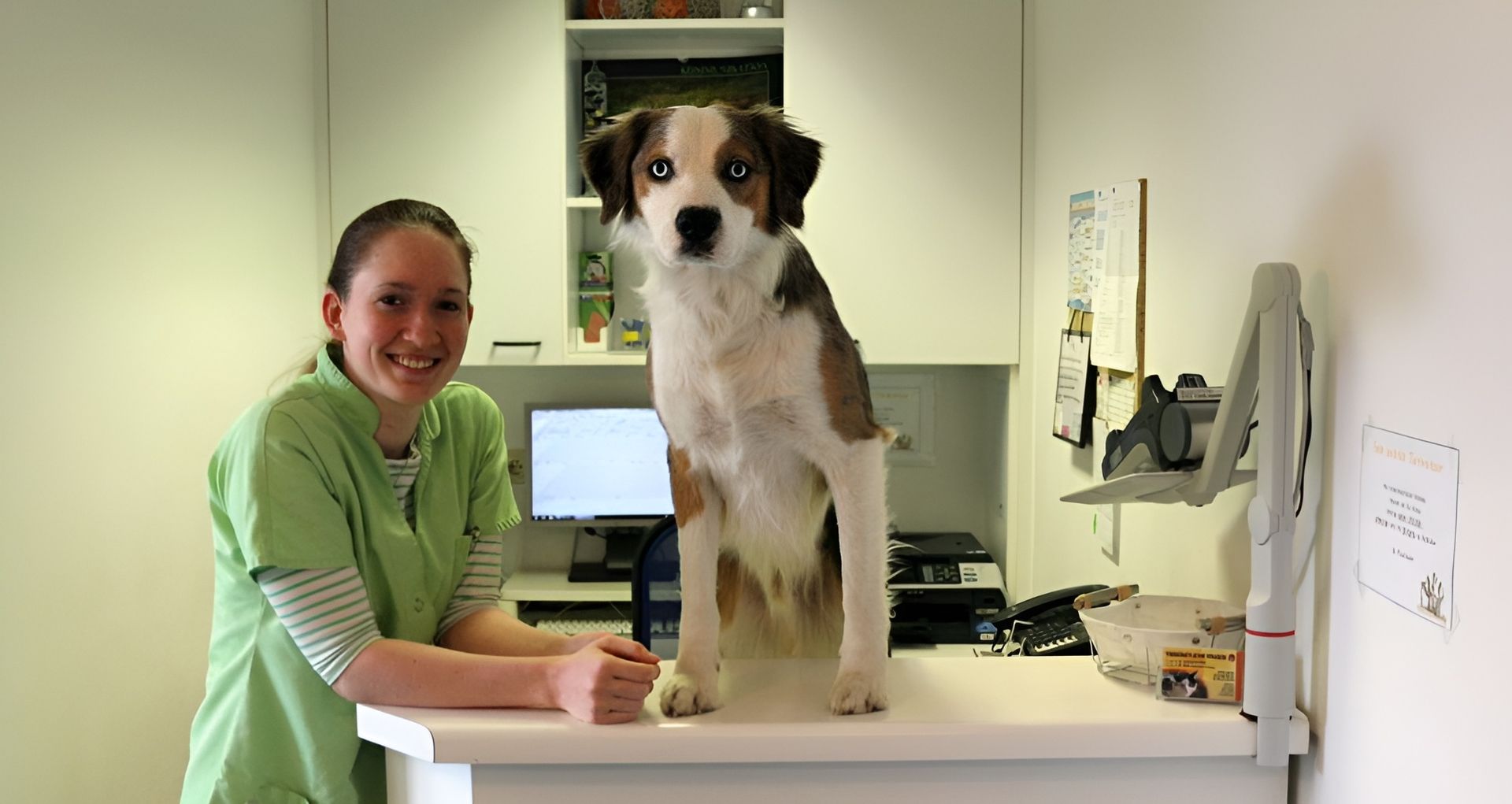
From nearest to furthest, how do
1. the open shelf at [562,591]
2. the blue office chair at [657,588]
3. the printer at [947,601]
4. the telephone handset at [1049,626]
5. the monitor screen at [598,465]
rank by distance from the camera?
the blue office chair at [657,588], the telephone handset at [1049,626], the printer at [947,601], the open shelf at [562,591], the monitor screen at [598,465]

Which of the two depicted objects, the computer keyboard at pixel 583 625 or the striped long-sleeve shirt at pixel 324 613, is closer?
the striped long-sleeve shirt at pixel 324 613

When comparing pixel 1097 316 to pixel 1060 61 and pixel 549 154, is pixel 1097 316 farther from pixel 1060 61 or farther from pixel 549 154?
pixel 549 154

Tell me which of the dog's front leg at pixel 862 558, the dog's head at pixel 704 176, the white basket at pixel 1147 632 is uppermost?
the dog's head at pixel 704 176

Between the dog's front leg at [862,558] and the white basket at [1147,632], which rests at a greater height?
the dog's front leg at [862,558]

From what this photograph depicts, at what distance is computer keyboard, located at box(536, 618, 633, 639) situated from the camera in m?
3.05

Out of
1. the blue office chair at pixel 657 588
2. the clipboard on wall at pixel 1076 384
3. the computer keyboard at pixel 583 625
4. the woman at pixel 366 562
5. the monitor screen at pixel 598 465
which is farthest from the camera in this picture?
the monitor screen at pixel 598 465

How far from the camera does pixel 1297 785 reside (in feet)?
4.03

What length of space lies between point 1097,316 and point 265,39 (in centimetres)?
194

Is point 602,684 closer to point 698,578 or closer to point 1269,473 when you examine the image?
point 698,578

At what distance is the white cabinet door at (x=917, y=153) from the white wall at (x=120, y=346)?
130 centimetres

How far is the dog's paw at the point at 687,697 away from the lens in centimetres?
123

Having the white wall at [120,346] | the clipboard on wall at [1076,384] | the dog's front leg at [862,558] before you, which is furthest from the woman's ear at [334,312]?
the clipboard on wall at [1076,384]

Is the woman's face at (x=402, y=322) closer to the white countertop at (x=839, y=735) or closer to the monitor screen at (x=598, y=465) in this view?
the white countertop at (x=839, y=735)

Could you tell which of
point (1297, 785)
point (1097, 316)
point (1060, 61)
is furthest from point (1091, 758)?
point (1060, 61)
